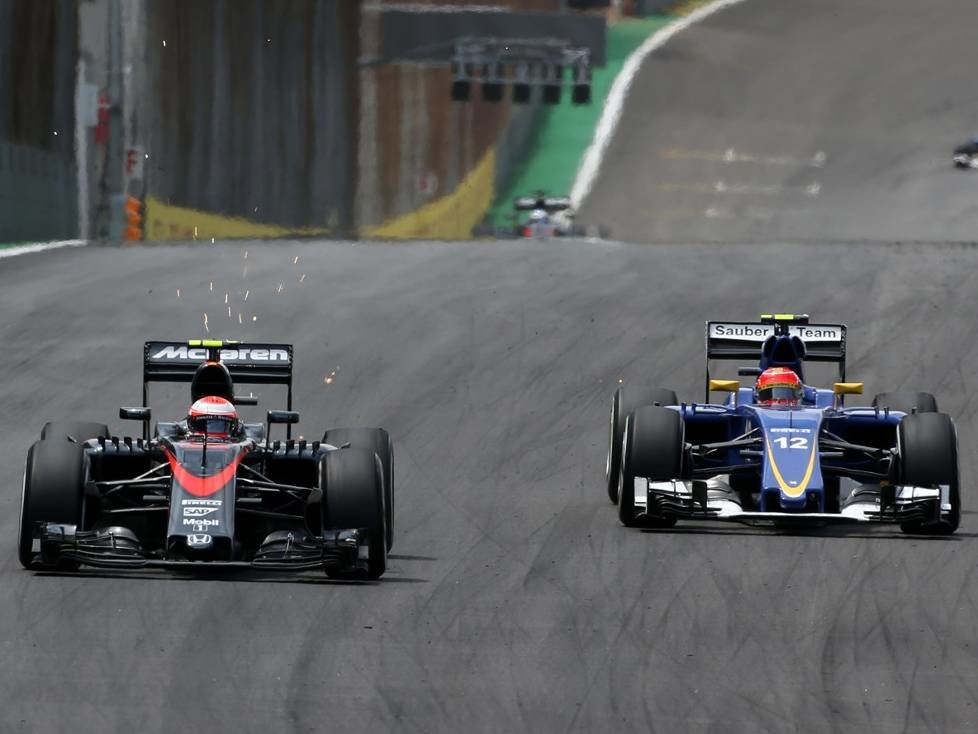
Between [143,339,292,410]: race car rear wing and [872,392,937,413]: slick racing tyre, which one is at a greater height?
[143,339,292,410]: race car rear wing

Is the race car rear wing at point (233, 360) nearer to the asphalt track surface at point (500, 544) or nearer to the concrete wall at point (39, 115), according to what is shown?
the asphalt track surface at point (500, 544)

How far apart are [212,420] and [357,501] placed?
54.7 inches

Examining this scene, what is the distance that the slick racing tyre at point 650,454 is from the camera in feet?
54.2

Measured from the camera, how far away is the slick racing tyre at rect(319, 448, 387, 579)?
570 inches

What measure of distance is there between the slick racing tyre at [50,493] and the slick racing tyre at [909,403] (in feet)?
22.2

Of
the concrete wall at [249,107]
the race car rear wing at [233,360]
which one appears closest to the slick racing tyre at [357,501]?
the race car rear wing at [233,360]

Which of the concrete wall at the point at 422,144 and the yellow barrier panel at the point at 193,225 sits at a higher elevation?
the concrete wall at the point at 422,144

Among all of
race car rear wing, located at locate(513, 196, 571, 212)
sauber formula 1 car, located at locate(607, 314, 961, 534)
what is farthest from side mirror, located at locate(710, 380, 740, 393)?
race car rear wing, located at locate(513, 196, 571, 212)

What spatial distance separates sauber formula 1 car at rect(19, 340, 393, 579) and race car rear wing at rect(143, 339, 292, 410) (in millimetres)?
222

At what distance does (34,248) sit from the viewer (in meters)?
32.1

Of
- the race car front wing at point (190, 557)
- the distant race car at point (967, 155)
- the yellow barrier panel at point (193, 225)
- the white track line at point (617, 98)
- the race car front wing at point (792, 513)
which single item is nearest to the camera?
the race car front wing at point (190, 557)

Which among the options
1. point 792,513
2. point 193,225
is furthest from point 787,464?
point 193,225

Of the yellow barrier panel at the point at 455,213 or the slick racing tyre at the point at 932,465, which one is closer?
the slick racing tyre at the point at 932,465

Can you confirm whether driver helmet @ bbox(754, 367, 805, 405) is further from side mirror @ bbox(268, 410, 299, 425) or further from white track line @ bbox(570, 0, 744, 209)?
white track line @ bbox(570, 0, 744, 209)
